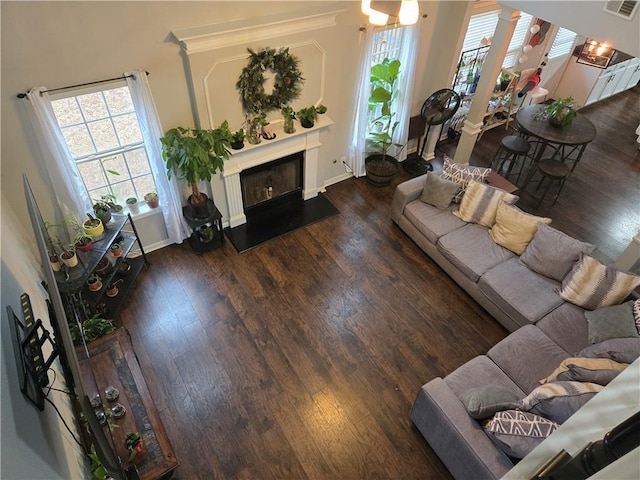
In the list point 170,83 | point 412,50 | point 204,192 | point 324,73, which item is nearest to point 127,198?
point 204,192

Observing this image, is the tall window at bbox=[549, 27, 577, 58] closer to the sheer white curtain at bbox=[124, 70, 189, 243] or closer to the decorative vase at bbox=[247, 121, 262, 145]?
the decorative vase at bbox=[247, 121, 262, 145]

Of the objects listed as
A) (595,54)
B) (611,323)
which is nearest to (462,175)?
(611,323)

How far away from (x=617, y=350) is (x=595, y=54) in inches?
253

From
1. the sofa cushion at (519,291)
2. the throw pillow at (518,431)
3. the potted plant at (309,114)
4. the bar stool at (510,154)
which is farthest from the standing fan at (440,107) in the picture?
the throw pillow at (518,431)

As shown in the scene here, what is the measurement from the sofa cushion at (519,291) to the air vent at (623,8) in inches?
93.5

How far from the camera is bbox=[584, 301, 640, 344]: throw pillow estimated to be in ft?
11.5

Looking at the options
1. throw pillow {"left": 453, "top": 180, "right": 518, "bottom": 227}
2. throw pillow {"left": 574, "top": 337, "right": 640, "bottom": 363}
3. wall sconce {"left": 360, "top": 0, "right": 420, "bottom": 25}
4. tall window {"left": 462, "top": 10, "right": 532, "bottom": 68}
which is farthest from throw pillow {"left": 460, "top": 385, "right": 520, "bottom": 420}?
tall window {"left": 462, "top": 10, "right": 532, "bottom": 68}

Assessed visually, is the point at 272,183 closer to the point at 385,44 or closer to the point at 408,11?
the point at 385,44

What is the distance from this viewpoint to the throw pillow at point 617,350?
10.5 ft

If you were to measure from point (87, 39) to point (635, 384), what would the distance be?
12.9ft

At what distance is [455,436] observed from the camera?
3.01 m

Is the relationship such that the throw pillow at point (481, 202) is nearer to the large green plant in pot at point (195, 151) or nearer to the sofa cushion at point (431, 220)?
the sofa cushion at point (431, 220)

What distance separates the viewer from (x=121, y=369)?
10.5ft

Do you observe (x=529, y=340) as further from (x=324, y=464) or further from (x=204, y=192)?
(x=204, y=192)
